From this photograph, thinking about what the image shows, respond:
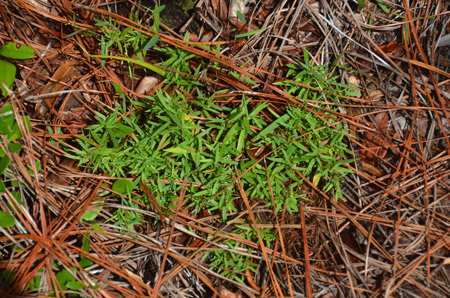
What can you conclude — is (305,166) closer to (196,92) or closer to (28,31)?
(196,92)

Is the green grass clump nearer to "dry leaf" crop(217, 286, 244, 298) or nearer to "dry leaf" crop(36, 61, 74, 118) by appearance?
"dry leaf" crop(217, 286, 244, 298)

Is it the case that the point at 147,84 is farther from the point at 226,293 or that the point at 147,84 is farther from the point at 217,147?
the point at 226,293

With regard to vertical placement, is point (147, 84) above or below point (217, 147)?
above

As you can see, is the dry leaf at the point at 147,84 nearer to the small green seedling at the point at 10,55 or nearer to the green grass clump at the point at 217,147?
the green grass clump at the point at 217,147

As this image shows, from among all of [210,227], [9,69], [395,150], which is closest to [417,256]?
[395,150]

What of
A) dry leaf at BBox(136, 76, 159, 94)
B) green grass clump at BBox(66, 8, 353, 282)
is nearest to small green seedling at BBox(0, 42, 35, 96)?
green grass clump at BBox(66, 8, 353, 282)

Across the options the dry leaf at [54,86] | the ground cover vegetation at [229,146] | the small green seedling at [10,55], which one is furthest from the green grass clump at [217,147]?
the small green seedling at [10,55]

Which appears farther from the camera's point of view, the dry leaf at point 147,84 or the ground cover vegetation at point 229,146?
the dry leaf at point 147,84

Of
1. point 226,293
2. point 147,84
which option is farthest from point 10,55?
point 226,293
